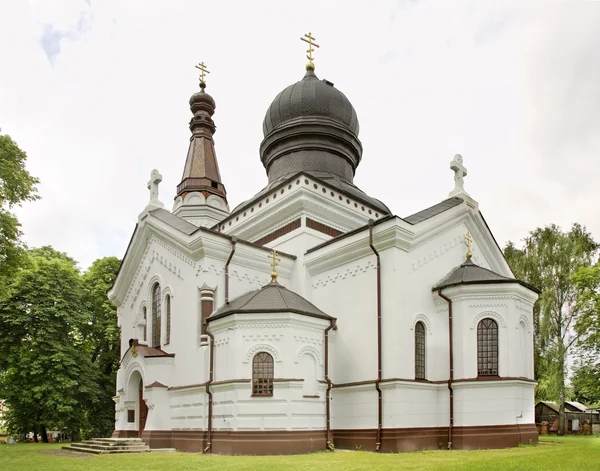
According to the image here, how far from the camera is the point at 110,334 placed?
104 feet

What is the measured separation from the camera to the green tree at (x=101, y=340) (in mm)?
30062

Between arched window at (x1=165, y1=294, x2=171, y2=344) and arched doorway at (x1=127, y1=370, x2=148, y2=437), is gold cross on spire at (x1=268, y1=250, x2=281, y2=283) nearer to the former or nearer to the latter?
arched window at (x1=165, y1=294, x2=171, y2=344)

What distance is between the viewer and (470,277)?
58.8 ft

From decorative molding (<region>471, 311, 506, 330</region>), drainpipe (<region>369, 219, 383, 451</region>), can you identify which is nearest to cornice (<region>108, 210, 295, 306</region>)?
drainpipe (<region>369, 219, 383, 451</region>)

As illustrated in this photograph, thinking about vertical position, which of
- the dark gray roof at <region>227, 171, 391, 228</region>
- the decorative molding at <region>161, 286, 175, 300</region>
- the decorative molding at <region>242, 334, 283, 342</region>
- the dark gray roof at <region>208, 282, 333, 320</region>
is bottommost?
the decorative molding at <region>242, 334, 283, 342</region>

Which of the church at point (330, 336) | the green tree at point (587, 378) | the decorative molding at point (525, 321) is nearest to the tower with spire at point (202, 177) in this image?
the church at point (330, 336)

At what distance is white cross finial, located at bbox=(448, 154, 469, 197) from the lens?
2036 cm

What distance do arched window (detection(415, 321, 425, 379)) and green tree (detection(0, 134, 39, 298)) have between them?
553 inches

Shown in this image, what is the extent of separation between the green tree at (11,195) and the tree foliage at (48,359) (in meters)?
4.79

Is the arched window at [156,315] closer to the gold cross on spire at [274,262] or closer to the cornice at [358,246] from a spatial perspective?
the gold cross on spire at [274,262]

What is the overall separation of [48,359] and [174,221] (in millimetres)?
10969

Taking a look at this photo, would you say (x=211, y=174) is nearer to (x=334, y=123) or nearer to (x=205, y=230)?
(x=334, y=123)

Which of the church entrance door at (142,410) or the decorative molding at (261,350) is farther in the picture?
the church entrance door at (142,410)

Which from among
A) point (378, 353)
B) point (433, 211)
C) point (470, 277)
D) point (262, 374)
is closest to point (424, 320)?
point (378, 353)
